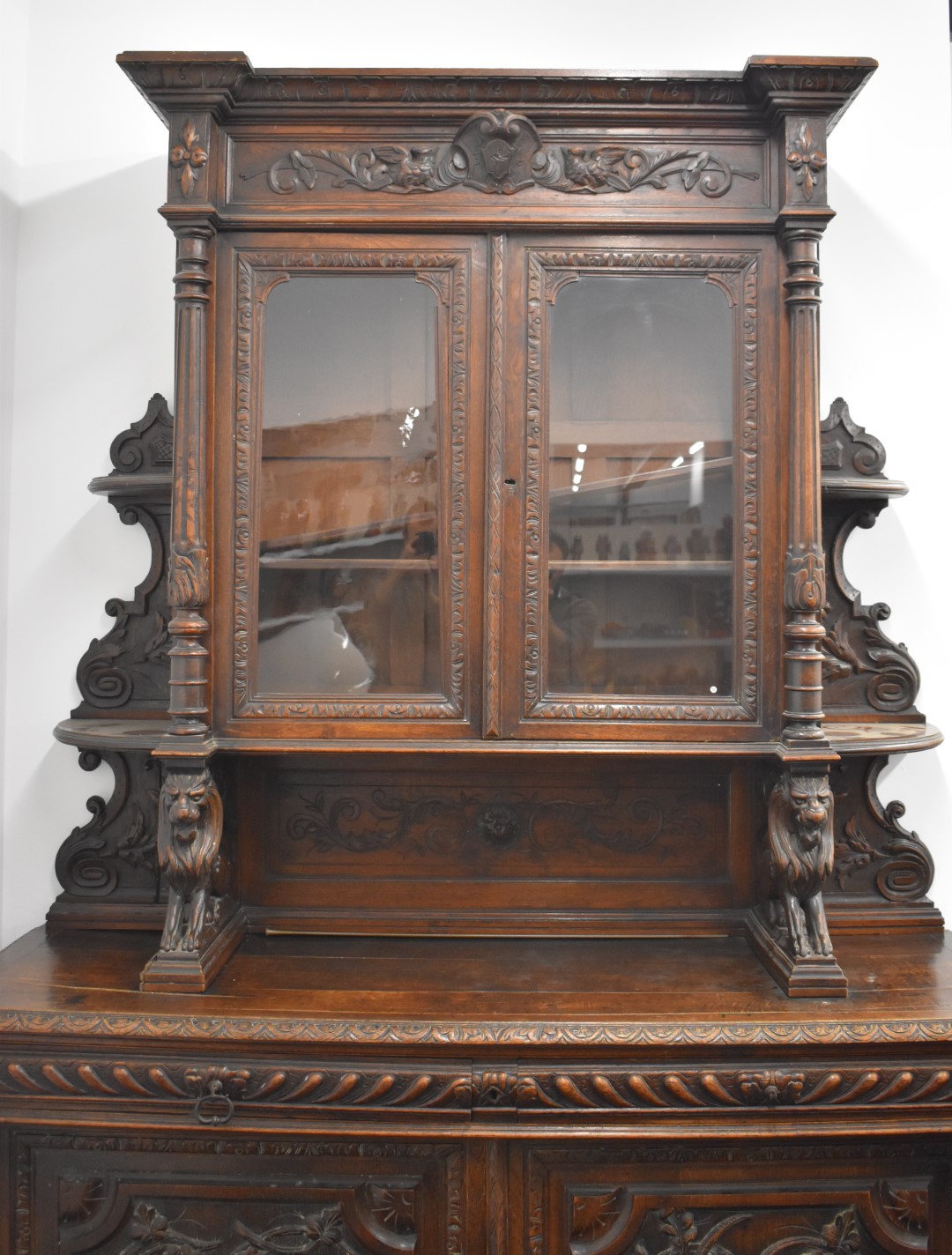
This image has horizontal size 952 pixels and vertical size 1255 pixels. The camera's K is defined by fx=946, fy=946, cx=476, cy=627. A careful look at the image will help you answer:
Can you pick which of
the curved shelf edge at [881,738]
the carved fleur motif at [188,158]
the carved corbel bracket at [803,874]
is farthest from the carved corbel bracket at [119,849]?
the curved shelf edge at [881,738]

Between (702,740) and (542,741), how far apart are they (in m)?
0.28

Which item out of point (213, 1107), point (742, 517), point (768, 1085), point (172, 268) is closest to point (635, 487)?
point (742, 517)

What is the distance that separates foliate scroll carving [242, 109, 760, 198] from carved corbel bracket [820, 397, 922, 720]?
1.90 feet

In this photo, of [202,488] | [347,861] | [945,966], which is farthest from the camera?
[347,861]

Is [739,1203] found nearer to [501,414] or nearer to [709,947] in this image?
[709,947]

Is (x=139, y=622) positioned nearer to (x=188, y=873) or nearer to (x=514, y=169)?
(x=188, y=873)

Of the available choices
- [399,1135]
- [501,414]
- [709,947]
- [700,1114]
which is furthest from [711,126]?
[399,1135]

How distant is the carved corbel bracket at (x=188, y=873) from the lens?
159cm

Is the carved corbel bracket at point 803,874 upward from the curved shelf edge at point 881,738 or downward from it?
downward

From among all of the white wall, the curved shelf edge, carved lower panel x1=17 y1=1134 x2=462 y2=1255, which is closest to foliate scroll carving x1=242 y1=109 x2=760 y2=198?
the white wall

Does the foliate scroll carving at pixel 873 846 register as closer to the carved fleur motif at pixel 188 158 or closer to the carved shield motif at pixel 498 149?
the carved shield motif at pixel 498 149

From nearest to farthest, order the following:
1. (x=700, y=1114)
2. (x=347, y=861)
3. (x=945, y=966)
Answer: (x=700, y=1114)
(x=945, y=966)
(x=347, y=861)

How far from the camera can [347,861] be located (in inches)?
74.0

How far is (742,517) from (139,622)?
121cm
